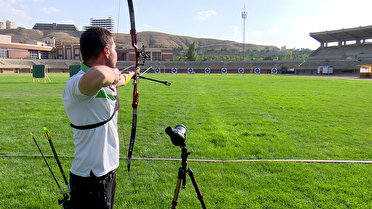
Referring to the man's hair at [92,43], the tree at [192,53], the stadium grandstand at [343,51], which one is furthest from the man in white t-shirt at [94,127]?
the tree at [192,53]

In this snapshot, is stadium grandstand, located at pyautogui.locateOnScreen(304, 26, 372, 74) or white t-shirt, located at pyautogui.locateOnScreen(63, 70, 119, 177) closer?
white t-shirt, located at pyautogui.locateOnScreen(63, 70, 119, 177)

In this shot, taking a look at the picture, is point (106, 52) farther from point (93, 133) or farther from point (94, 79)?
point (93, 133)

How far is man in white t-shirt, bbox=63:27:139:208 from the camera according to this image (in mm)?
1813

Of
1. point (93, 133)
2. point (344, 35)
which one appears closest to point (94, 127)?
point (93, 133)

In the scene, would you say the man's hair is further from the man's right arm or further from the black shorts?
the black shorts

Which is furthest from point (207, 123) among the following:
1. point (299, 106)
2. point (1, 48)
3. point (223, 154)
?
point (1, 48)

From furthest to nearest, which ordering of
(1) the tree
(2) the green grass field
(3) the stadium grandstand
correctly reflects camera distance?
(1) the tree
(3) the stadium grandstand
(2) the green grass field

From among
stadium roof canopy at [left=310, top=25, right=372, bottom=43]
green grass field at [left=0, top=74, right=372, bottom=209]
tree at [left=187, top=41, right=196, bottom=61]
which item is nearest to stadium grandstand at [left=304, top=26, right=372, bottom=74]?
stadium roof canopy at [left=310, top=25, right=372, bottom=43]

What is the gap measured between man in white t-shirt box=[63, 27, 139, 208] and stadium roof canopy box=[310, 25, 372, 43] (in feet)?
244

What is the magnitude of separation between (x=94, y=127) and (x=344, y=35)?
3219 inches

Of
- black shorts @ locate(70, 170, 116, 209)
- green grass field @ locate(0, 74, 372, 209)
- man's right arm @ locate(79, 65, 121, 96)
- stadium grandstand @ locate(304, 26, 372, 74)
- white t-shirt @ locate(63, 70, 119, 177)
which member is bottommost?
green grass field @ locate(0, 74, 372, 209)

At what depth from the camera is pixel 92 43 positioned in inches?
71.2

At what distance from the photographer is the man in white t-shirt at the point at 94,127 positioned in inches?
71.4

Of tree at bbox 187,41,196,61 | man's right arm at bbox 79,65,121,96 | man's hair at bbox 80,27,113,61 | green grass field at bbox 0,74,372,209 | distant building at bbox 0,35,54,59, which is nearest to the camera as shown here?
man's right arm at bbox 79,65,121,96
